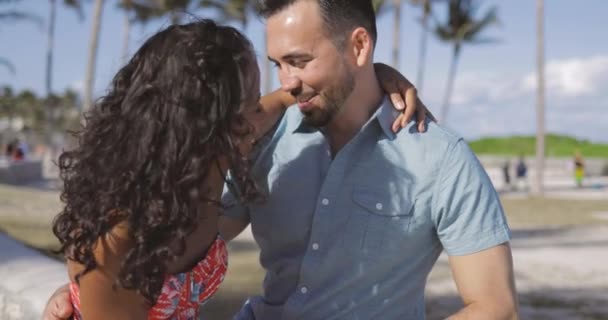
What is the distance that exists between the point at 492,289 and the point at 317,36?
2.88ft

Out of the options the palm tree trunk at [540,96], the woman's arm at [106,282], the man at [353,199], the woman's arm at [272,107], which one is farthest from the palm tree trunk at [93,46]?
the woman's arm at [106,282]

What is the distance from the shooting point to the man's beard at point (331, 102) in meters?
2.38

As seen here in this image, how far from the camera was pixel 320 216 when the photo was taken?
7.60 feet

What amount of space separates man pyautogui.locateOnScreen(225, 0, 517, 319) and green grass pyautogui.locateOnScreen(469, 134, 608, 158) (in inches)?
2420

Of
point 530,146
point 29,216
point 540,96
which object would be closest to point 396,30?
point 540,96

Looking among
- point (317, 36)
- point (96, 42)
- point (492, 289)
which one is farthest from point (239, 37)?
point (96, 42)

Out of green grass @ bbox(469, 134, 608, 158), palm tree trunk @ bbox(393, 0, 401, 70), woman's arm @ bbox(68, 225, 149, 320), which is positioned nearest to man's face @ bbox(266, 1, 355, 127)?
woman's arm @ bbox(68, 225, 149, 320)

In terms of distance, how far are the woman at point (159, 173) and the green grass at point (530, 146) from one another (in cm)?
6205

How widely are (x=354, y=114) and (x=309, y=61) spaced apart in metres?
0.24

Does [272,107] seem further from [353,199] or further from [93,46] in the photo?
[93,46]

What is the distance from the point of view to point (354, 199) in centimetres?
232

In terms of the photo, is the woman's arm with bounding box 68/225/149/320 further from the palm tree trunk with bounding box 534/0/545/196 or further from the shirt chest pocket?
the palm tree trunk with bounding box 534/0/545/196

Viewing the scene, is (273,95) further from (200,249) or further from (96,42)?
(96,42)

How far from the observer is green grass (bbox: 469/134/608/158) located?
6275 cm
